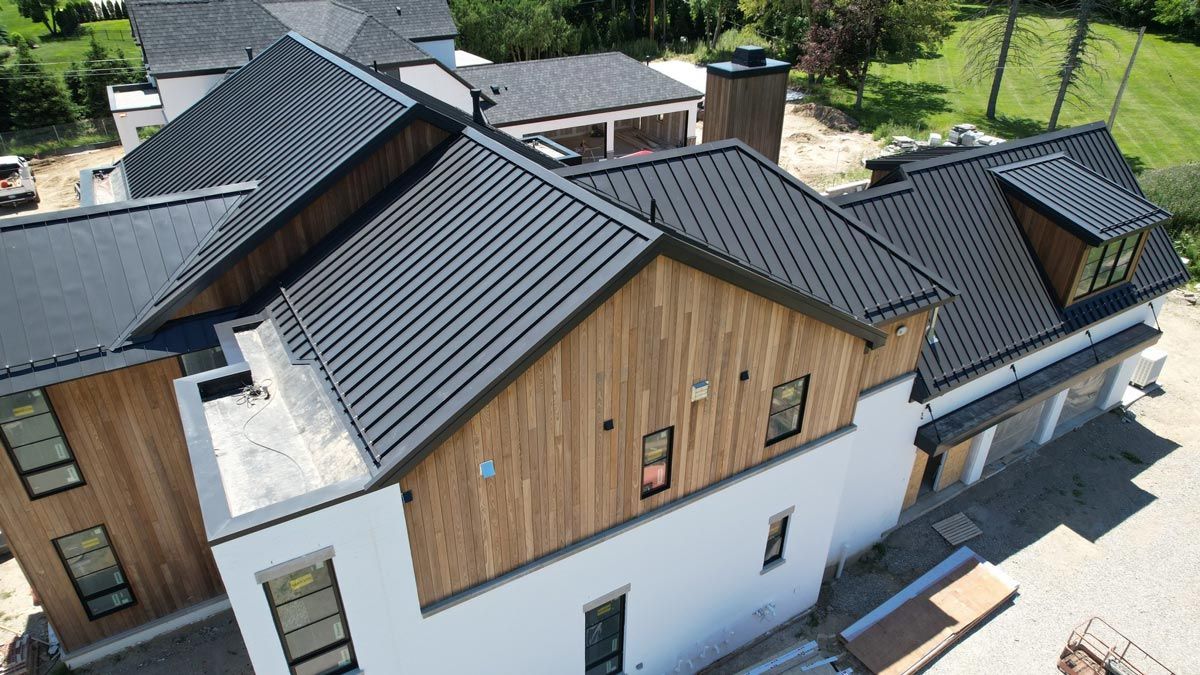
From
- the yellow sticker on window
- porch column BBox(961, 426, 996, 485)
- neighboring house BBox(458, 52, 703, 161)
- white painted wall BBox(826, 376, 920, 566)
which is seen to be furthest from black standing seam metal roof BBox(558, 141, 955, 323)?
neighboring house BBox(458, 52, 703, 161)

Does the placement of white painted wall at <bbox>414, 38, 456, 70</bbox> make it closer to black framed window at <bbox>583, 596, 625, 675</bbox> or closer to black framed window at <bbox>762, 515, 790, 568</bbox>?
black framed window at <bbox>762, 515, 790, 568</bbox>

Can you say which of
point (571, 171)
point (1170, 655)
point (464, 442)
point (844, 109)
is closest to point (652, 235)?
point (464, 442)

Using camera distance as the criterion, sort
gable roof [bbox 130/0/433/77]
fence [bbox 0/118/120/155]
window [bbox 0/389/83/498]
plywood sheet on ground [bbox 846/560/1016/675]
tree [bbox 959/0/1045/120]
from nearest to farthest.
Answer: window [bbox 0/389/83/498], plywood sheet on ground [bbox 846/560/1016/675], gable roof [bbox 130/0/433/77], fence [bbox 0/118/120/155], tree [bbox 959/0/1045/120]

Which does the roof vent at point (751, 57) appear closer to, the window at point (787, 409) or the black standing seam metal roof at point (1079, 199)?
the black standing seam metal roof at point (1079, 199)

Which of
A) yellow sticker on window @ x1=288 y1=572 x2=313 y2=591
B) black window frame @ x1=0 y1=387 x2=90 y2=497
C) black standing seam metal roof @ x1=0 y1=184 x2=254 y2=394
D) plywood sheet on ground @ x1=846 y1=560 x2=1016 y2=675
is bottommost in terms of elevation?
plywood sheet on ground @ x1=846 y1=560 x2=1016 y2=675

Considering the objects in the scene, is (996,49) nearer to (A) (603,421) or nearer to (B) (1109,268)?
(B) (1109,268)

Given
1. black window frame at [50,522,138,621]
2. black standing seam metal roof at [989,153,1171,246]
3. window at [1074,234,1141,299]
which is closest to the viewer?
black window frame at [50,522,138,621]

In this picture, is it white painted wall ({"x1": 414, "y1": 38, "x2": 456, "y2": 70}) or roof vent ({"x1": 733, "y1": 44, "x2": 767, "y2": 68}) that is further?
white painted wall ({"x1": 414, "y1": 38, "x2": 456, "y2": 70})
